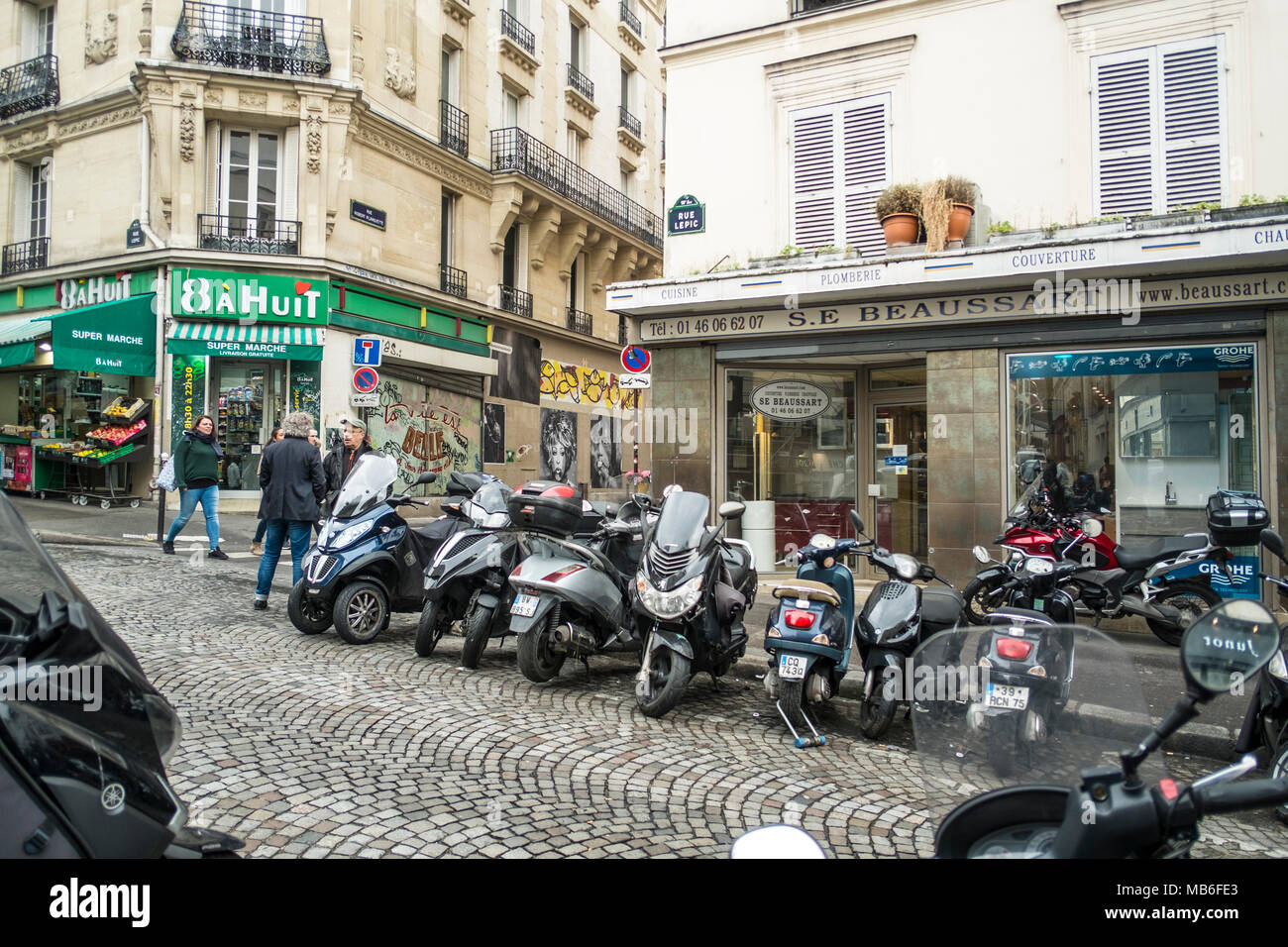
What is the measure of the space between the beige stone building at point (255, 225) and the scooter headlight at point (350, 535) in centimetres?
756

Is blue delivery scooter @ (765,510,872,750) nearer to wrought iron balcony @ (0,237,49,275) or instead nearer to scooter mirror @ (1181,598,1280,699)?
scooter mirror @ (1181,598,1280,699)

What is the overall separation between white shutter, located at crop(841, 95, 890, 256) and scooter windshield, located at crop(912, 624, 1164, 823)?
29.9ft

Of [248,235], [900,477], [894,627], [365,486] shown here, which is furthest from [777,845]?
[248,235]

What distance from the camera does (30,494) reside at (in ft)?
60.2

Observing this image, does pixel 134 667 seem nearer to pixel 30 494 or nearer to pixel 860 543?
pixel 860 543

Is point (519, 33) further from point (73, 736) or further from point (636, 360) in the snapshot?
point (73, 736)

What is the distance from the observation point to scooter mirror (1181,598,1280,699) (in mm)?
1459

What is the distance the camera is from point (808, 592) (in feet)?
16.1

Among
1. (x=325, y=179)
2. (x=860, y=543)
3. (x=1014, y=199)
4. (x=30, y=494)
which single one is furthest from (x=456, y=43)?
(x=860, y=543)

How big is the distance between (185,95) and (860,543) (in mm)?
18225

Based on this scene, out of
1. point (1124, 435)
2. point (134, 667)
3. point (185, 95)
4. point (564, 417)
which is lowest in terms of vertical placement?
point (134, 667)

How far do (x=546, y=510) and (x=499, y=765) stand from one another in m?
→ 2.16

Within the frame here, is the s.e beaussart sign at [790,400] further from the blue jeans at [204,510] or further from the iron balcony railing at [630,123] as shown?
the iron balcony railing at [630,123]

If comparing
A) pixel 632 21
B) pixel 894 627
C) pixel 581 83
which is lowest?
pixel 894 627
